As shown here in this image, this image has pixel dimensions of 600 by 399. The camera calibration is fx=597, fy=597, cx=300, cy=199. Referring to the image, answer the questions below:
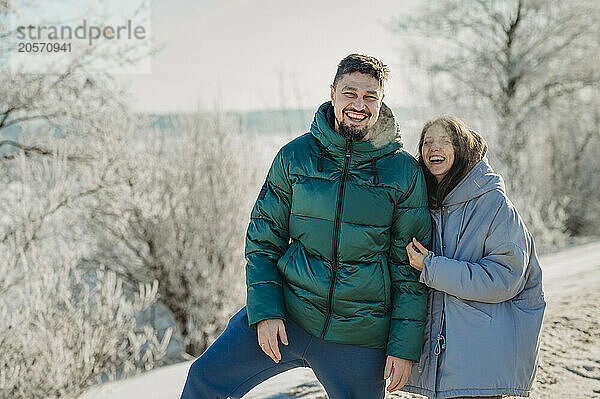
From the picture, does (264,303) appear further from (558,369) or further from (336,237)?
(558,369)

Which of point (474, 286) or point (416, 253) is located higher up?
point (416, 253)

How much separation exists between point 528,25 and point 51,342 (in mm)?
13971

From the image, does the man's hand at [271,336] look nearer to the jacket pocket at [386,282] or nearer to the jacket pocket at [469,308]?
the jacket pocket at [386,282]

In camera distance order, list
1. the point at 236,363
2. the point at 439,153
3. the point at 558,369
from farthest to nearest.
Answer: the point at 558,369 < the point at 439,153 < the point at 236,363

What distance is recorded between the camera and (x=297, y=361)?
2322 millimetres

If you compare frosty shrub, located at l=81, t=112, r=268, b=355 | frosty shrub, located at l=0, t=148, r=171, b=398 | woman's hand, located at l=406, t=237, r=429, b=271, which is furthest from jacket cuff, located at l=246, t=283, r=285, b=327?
frosty shrub, located at l=81, t=112, r=268, b=355

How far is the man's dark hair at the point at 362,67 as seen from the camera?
2229 millimetres

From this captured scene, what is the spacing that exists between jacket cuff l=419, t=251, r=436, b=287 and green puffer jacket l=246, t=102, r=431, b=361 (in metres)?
0.06

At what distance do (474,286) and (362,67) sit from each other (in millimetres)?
902

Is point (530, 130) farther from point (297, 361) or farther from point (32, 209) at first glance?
point (297, 361)

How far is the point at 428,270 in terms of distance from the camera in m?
2.18

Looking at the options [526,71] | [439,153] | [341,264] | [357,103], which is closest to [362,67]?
[357,103]

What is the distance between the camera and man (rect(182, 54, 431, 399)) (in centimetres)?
219

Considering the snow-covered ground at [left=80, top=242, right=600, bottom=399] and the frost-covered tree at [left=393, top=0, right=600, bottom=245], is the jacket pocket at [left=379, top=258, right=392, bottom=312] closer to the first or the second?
the snow-covered ground at [left=80, top=242, right=600, bottom=399]
